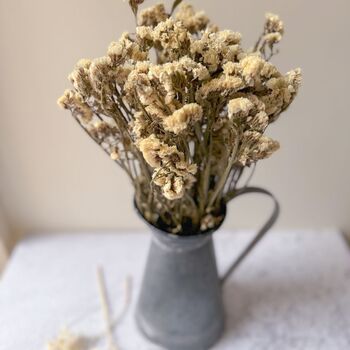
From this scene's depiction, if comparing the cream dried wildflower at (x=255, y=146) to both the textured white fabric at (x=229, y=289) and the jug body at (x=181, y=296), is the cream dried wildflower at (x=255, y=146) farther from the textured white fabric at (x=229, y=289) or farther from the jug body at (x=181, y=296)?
the textured white fabric at (x=229, y=289)

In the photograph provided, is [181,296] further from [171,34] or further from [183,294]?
[171,34]

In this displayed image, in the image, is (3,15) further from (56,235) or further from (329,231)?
(329,231)

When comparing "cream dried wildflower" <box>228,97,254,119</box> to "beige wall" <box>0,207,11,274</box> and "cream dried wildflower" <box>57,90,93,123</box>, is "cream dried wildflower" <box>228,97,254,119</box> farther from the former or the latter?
"beige wall" <box>0,207,11,274</box>

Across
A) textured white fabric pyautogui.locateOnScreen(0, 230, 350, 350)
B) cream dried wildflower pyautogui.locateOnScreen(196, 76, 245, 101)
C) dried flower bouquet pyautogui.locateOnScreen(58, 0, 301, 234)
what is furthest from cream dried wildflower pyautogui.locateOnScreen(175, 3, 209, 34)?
textured white fabric pyautogui.locateOnScreen(0, 230, 350, 350)

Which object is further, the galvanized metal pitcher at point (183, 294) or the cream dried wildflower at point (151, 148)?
the galvanized metal pitcher at point (183, 294)

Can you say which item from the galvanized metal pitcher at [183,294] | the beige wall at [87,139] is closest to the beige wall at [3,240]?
the beige wall at [87,139]

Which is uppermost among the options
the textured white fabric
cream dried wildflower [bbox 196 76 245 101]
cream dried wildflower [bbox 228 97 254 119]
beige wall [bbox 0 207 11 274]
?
cream dried wildflower [bbox 196 76 245 101]

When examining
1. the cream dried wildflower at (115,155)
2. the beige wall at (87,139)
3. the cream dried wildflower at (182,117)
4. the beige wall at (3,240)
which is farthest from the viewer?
the beige wall at (3,240)
